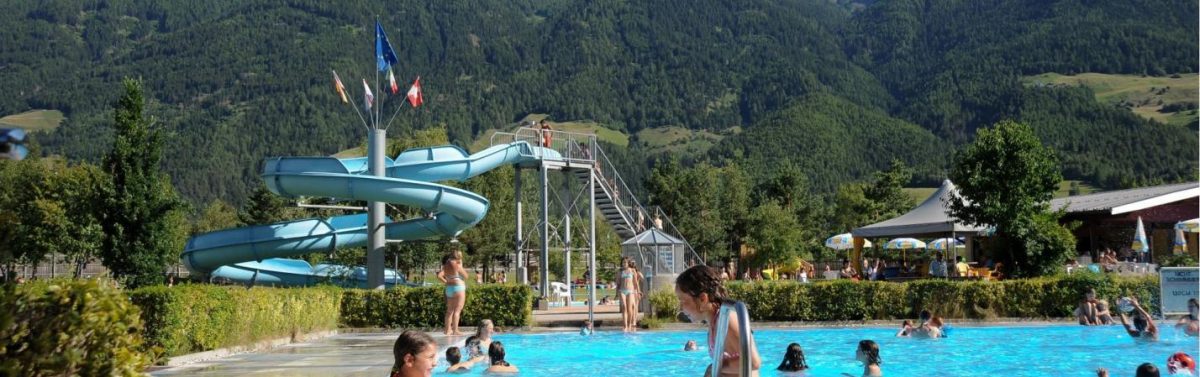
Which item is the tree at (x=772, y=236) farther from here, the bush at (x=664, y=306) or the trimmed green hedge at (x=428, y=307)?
the trimmed green hedge at (x=428, y=307)

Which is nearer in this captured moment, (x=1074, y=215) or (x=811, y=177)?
(x=1074, y=215)

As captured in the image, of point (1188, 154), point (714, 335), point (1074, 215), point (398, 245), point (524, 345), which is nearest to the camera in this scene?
point (714, 335)

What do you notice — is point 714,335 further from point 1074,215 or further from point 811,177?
point 811,177

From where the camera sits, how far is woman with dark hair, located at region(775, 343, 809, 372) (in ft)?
42.7

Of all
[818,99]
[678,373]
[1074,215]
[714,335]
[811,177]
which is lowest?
[678,373]

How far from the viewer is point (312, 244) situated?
96.1ft

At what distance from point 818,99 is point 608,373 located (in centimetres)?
17804

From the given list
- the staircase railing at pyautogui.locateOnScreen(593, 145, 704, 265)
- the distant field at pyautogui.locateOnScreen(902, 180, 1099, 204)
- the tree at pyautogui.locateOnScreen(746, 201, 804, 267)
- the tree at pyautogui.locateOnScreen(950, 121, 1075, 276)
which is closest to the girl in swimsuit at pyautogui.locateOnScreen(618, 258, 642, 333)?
the tree at pyautogui.locateOnScreen(950, 121, 1075, 276)

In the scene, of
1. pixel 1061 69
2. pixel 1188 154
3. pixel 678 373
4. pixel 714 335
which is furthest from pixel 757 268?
pixel 1061 69

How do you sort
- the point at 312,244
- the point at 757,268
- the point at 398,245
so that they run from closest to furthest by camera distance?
the point at 312,244 < the point at 398,245 < the point at 757,268

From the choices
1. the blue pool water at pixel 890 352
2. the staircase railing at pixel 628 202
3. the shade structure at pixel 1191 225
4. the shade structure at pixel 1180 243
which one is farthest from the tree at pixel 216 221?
the shade structure at pixel 1191 225

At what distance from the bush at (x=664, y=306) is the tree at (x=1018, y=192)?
998 cm

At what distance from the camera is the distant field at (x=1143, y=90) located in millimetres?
165625

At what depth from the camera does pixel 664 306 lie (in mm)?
23188
